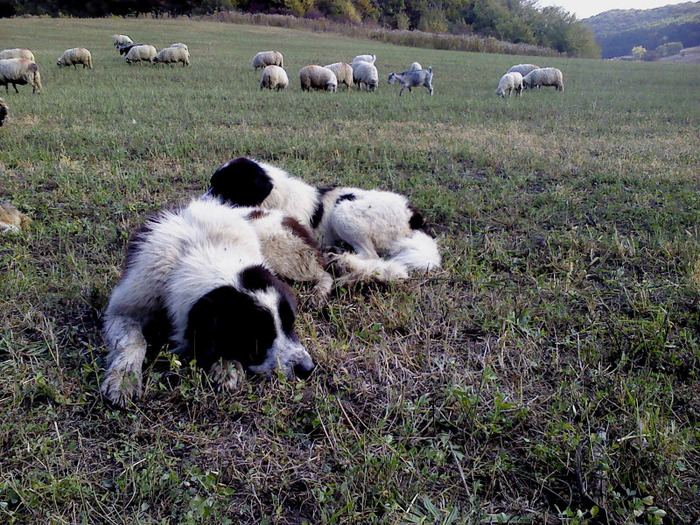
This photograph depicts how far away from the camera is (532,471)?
1.94 m

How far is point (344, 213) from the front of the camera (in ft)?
14.1

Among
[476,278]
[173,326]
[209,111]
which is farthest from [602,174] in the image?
[209,111]

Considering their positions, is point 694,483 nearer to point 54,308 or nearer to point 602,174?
point 54,308

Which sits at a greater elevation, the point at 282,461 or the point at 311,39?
the point at 311,39

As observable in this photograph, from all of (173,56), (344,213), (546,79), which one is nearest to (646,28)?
(546,79)

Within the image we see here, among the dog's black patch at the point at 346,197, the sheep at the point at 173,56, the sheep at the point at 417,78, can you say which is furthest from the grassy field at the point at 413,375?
the sheep at the point at 173,56

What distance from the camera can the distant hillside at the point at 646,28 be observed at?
270ft

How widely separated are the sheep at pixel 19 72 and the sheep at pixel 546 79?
1905 cm

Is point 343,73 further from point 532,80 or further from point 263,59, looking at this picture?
point 532,80

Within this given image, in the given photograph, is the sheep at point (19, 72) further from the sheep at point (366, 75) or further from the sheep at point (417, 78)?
the sheep at point (417, 78)

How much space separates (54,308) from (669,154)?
29.3 ft

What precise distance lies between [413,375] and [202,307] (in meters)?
1.20

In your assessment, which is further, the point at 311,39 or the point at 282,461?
the point at 311,39

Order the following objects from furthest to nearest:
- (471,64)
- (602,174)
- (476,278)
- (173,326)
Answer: (471,64) → (602,174) → (476,278) → (173,326)
